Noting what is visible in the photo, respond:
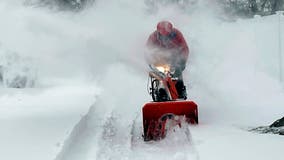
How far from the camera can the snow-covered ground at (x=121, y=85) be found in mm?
6340

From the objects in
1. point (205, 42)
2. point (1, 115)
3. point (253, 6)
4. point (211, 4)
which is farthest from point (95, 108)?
point (253, 6)

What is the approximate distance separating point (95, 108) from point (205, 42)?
36.2 ft

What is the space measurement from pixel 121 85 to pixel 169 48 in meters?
5.44

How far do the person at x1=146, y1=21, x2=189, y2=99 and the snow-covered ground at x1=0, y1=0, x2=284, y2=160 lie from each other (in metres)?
1.15

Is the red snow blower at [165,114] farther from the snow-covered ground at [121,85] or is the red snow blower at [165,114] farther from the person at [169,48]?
the person at [169,48]

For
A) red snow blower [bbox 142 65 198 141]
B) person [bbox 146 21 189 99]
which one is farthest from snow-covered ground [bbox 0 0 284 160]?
person [bbox 146 21 189 99]

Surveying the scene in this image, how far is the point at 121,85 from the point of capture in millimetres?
14227

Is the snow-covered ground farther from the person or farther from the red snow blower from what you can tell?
the person

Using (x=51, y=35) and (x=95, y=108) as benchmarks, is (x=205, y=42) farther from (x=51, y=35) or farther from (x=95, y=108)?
(x=95, y=108)

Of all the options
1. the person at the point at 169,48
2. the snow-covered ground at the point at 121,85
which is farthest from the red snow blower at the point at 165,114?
the person at the point at 169,48

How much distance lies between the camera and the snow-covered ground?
634 cm

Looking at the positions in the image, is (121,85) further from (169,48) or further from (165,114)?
(165,114)

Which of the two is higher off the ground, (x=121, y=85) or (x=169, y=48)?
(x=169, y=48)

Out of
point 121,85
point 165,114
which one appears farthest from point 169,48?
point 121,85
